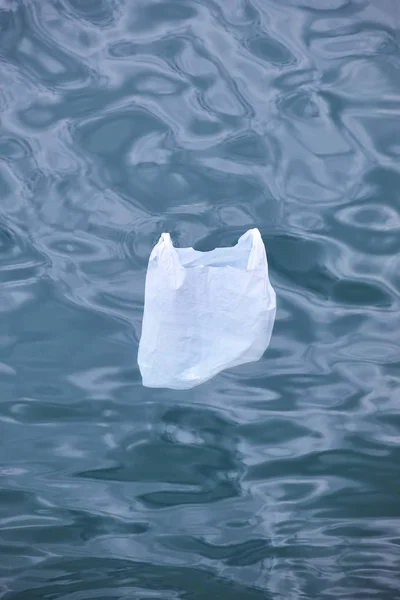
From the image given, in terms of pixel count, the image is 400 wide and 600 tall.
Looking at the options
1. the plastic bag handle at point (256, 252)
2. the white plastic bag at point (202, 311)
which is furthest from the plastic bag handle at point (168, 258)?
the plastic bag handle at point (256, 252)

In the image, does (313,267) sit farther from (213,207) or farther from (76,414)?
(76,414)

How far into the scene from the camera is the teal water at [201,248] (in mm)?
1375

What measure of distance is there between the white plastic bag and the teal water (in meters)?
0.05

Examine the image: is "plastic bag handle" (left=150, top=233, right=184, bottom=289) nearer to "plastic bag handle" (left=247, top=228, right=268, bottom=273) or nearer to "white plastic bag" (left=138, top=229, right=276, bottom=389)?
"white plastic bag" (left=138, top=229, right=276, bottom=389)

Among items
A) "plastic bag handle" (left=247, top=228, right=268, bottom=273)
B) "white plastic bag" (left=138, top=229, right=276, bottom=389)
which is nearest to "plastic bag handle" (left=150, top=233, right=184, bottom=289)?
"white plastic bag" (left=138, top=229, right=276, bottom=389)

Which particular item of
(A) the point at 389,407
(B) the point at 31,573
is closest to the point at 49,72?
(A) the point at 389,407

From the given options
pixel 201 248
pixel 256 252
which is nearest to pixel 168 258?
pixel 201 248

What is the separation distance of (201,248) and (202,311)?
151 millimetres

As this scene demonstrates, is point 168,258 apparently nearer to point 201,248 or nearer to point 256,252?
point 201,248

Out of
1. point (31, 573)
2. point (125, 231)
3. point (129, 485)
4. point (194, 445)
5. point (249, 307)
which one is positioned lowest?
point (31, 573)

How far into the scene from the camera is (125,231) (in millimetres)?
1484

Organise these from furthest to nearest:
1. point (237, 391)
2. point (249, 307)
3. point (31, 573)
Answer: point (31, 573) < point (237, 391) < point (249, 307)

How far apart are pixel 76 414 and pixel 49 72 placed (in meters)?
0.83

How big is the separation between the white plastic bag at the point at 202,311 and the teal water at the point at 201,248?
0.15 feet
